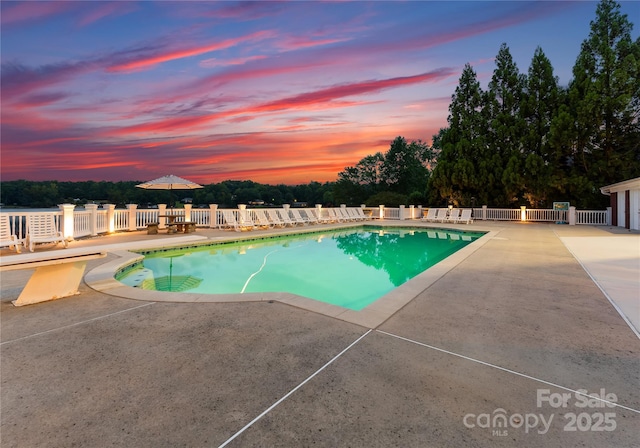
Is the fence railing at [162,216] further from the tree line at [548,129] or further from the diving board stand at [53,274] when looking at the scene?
the diving board stand at [53,274]

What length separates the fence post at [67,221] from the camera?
28.6ft

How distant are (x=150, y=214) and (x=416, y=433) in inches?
534

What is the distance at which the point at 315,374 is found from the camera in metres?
2.21

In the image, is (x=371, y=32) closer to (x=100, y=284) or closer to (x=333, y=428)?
(x=100, y=284)

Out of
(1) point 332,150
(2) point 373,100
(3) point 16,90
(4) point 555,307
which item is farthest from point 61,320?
(1) point 332,150

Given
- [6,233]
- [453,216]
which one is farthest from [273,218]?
[453,216]

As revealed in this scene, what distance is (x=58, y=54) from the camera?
40.8 ft

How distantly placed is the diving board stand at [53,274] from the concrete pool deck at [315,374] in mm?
205

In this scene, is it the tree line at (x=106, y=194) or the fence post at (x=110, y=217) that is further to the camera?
the tree line at (x=106, y=194)

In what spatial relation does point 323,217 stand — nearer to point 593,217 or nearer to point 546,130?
point 593,217

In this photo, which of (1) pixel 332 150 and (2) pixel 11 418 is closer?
(2) pixel 11 418

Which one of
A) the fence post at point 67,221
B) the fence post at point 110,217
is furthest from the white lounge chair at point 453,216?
the fence post at point 67,221

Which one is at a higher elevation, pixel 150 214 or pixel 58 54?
pixel 58 54

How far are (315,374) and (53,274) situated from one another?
154 inches
